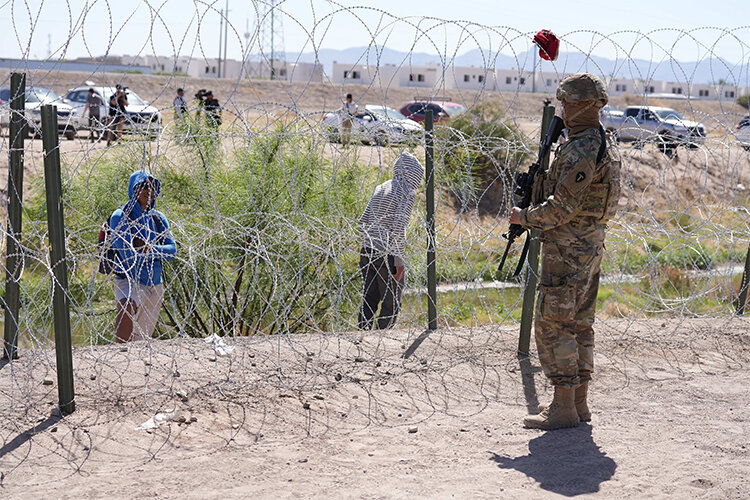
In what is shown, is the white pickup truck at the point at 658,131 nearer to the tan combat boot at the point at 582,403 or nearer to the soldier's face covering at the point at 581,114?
the soldier's face covering at the point at 581,114

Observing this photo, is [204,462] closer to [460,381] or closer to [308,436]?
[308,436]

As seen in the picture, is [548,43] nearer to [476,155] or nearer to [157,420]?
[476,155]

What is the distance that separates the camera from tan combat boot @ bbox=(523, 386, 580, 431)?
13.9ft

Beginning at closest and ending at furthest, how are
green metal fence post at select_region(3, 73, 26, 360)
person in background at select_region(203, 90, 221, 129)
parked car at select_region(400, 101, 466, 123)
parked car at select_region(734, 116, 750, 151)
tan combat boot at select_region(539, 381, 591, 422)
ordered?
tan combat boot at select_region(539, 381, 591, 422) → green metal fence post at select_region(3, 73, 26, 360) → person in background at select_region(203, 90, 221, 129) → parked car at select_region(734, 116, 750, 151) → parked car at select_region(400, 101, 466, 123)

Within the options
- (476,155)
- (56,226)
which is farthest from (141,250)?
(476,155)

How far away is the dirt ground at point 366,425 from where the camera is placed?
3627 mm

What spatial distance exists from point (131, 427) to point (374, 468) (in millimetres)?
1197

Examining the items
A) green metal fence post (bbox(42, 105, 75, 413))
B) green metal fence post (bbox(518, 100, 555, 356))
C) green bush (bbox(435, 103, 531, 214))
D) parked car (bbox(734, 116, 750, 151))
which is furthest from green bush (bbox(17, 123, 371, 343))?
parked car (bbox(734, 116, 750, 151))

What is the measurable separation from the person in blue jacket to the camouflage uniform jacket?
209cm

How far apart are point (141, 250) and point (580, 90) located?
8.73 ft

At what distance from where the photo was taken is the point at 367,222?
5922mm

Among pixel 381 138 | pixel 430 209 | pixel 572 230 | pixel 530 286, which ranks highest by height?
pixel 381 138

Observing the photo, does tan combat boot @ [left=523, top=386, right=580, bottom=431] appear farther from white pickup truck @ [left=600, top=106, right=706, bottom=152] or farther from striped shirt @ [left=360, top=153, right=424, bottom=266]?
striped shirt @ [left=360, top=153, right=424, bottom=266]

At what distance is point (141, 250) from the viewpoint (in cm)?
505
